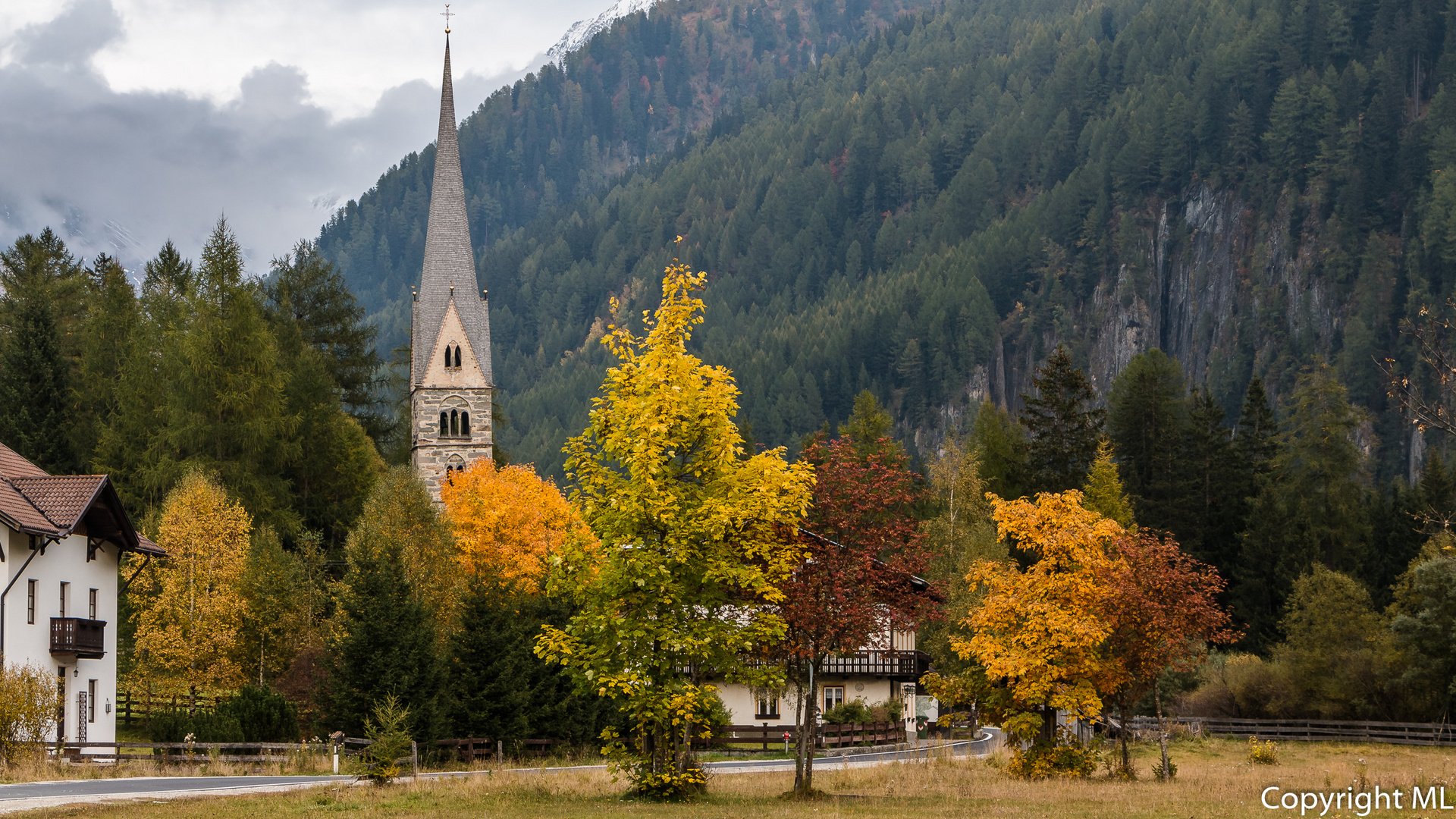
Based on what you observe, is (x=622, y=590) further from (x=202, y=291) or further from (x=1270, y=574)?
(x=1270, y=574)

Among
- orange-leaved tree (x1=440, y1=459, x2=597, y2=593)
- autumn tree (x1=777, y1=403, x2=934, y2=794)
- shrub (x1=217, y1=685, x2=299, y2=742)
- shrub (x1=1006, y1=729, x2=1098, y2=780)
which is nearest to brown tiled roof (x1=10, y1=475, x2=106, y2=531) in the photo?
shrub (x1=217, y1=685, x2=299, y2=742)

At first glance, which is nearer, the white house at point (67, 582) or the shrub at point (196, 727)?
the shrub at point (196, 727)

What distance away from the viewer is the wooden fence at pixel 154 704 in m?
49.0

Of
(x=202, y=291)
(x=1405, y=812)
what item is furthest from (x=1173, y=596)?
(x=202, y=291)

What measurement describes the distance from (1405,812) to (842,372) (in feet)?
529

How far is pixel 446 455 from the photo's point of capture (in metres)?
85.5

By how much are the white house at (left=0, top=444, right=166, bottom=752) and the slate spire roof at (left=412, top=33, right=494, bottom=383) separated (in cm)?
4063

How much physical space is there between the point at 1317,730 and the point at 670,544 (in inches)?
1659

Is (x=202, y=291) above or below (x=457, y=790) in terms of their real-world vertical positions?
above

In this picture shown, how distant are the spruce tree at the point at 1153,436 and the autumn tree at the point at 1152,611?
56.6 m

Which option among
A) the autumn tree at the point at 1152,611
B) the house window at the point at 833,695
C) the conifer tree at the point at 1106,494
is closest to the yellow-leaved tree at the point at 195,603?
the house window at the point at 833,695

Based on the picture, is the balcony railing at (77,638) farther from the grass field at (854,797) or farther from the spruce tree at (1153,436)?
the spruce tree at (1153,436)

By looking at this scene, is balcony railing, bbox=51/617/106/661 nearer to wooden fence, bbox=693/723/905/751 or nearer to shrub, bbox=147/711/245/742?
shrub, bbox=147/711/245/742

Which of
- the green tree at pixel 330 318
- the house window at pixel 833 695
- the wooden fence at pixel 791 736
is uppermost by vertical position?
the green tree at pixel 330 318
